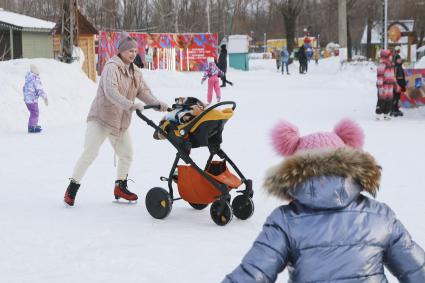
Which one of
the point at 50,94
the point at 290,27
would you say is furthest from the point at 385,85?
the point at 290,27

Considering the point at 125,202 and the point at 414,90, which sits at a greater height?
the point at 414,90

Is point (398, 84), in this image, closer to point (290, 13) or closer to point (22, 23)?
point (22, 23)

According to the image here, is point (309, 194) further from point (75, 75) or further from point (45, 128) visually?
point (75, 75)

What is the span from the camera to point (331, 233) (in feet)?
6.79

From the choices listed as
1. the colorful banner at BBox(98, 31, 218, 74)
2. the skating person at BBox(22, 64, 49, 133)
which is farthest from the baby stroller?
the colorful banner at BBox(98, 31, 218, 74)

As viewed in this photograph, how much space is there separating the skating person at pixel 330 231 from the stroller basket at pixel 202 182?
348cm

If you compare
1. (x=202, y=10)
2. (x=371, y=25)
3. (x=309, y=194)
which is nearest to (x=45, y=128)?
(x=309, y=194)

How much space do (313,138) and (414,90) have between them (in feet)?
43.4

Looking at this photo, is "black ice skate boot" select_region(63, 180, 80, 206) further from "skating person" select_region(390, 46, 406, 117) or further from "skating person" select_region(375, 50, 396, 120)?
"skating person" select_region(390, 46, 406, 117)

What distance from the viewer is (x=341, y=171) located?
7.01ft

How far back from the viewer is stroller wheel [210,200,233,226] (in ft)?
18.5

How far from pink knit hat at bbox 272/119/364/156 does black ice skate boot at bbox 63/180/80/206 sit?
4.32 m

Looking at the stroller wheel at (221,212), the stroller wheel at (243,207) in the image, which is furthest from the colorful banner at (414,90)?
the stroller wheel at (221,212)

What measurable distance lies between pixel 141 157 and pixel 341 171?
7646 millimetres
